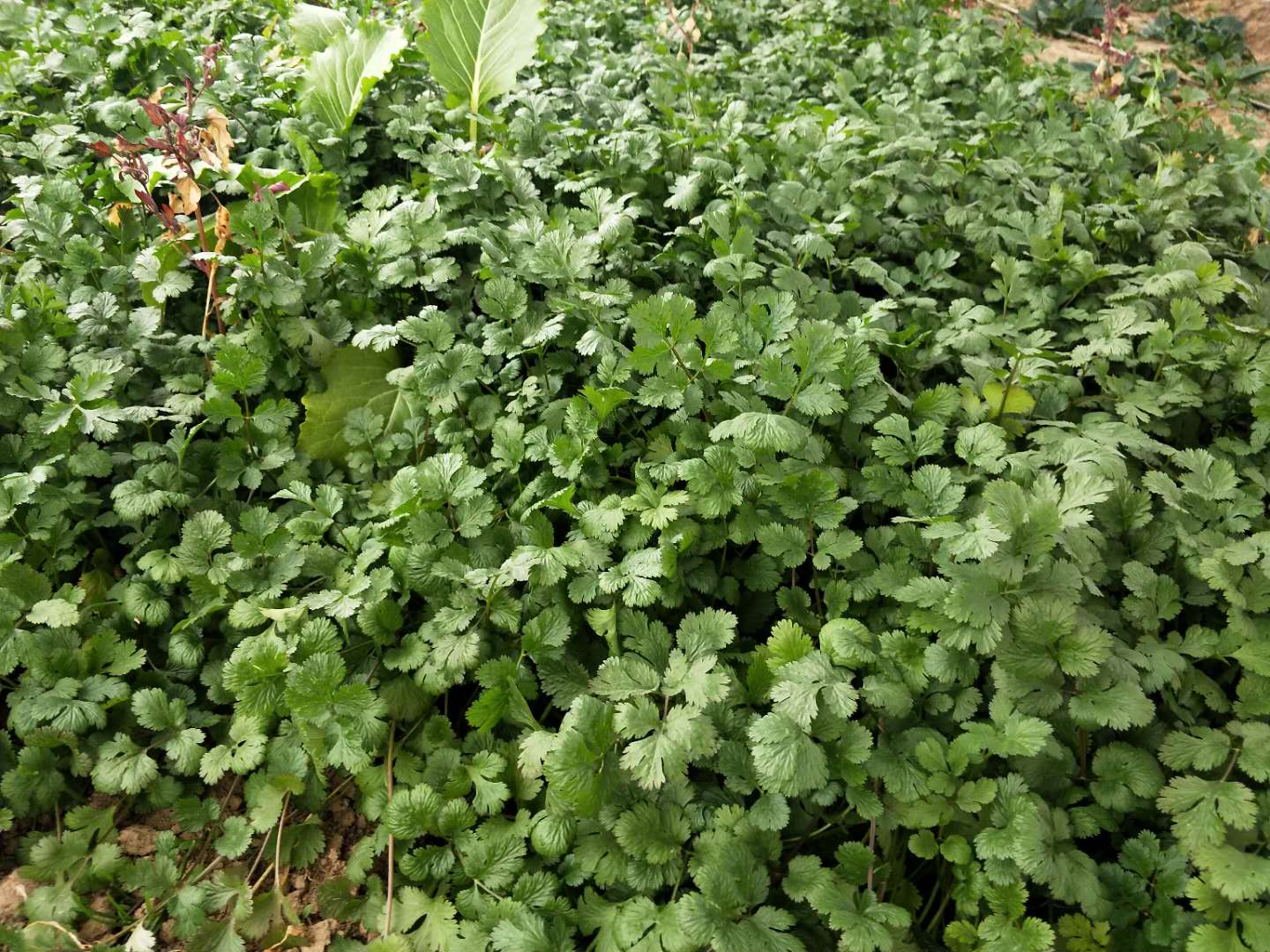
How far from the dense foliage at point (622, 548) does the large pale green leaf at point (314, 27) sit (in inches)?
20.9

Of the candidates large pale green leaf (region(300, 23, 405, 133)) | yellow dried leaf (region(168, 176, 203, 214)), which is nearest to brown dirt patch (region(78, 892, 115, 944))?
yellow dried leaf (region(168, 176, 203, 214))

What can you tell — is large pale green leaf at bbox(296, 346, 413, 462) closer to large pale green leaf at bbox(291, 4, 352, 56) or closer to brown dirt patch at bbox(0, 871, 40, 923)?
brown dirt patch at bbox(0, 871, 40, 923)

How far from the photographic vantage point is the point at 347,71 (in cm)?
277

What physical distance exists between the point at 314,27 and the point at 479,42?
0.67 metres

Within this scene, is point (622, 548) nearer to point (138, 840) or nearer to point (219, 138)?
point (138, 840)

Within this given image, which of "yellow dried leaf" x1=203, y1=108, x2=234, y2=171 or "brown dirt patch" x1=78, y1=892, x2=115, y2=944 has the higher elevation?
"yellow dried leaf" x1=203, y1=108, x2=234, y2=171

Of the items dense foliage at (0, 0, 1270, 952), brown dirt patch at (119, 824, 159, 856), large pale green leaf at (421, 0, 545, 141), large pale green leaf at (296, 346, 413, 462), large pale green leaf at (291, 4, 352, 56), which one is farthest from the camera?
large pale green leaf at (291, 4, 352, 56)

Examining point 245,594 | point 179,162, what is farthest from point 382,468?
point 179,162

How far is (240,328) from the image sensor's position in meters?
2.18

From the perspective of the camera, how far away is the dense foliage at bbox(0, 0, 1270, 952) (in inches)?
56.0

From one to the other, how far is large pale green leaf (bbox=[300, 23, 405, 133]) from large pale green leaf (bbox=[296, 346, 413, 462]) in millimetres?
977

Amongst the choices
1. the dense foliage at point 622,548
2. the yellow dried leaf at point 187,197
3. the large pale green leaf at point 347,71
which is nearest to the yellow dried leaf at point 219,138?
the dense foliage at point 622,548

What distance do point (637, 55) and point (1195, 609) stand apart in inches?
118

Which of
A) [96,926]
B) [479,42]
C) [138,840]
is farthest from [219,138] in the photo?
[96,926]
